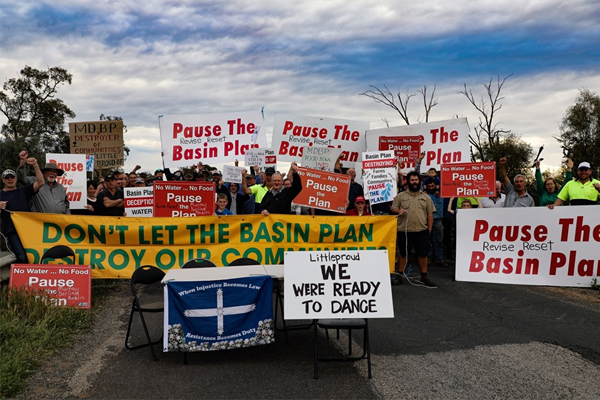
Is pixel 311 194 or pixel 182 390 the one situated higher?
pixel 311 194

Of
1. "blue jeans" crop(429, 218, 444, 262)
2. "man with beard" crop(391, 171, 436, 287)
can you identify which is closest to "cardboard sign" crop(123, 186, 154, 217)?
"man with beard" crop(391, 171, 436, 287)

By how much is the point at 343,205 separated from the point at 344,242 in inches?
39.9

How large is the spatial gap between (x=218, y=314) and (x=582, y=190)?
7.58 m

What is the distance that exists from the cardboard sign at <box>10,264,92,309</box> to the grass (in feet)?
0.55

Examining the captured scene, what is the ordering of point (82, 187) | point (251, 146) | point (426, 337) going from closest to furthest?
point (426, 337) < point (82, 187) < point (251, 146)

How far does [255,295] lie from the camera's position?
575 cm

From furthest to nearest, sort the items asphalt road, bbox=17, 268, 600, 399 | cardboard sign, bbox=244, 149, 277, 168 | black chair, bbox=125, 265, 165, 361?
cardboard sign, bbox=244, 149, 277, 168
black chair, bbox=125, 265, 165, 361
asphalt road, bbox=17, 268, 600, 399

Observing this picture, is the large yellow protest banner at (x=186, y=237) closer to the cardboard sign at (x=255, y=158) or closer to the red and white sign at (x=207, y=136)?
the red and white sign at (x=207, y=136)

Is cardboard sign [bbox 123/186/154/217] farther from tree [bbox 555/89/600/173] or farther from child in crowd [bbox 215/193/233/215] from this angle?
tree [bbox 555/89/600/173]

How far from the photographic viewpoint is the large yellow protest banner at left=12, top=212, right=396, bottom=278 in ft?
27.8

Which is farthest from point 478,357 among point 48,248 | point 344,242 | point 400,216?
point 48,248

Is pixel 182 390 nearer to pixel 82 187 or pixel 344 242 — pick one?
pixel 344 242

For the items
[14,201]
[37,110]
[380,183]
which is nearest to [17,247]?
[14,201]

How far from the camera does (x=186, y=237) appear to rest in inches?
349
